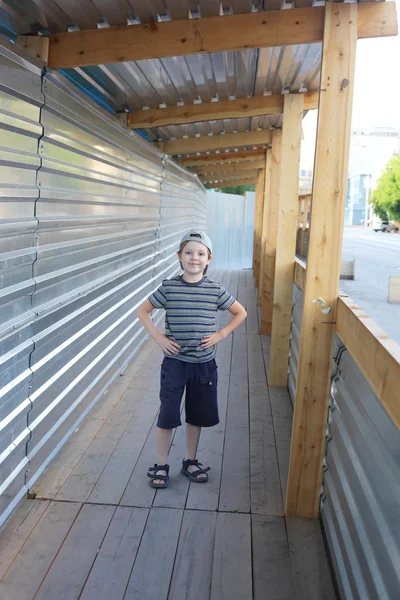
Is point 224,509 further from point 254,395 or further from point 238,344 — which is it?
point 238,344

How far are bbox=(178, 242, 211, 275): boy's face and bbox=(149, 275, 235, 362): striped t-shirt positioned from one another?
0.09 metres

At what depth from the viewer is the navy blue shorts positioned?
3.61 m

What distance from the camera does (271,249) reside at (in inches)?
327

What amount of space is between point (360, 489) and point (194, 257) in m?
1.50

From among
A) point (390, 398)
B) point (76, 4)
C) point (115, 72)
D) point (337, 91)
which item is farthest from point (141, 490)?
point (115, 72)

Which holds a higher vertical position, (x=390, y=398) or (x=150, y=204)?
(x=150, y=204)

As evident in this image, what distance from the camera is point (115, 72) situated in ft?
16.4

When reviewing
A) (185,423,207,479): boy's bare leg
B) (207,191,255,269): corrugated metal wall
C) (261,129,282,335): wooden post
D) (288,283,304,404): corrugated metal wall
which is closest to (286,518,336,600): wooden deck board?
(185,423,207,479): boy's bare leg

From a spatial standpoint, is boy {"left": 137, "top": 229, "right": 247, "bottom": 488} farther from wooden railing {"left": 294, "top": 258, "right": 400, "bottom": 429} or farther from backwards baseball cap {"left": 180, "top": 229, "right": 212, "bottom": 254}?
wooden railing {"left": 294, "top": 258, "right": 400, "bottom": 429}

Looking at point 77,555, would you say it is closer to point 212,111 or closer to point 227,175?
point 212,111

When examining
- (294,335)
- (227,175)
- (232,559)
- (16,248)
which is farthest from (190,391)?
(227,175)

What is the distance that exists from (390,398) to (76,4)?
267 centimetres

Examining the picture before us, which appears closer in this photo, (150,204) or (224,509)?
(224,509)

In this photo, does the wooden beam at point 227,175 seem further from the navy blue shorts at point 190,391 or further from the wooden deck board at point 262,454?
the navy blue shorts at point 190,391
